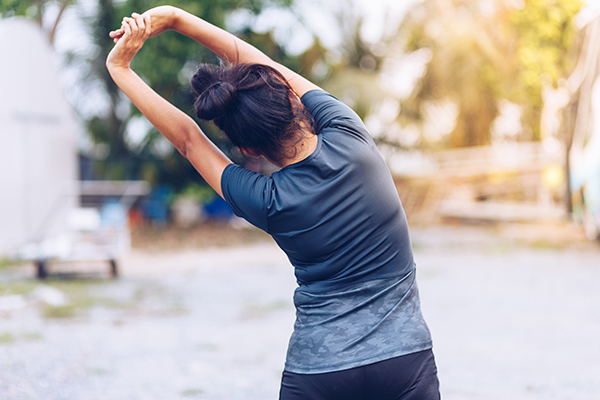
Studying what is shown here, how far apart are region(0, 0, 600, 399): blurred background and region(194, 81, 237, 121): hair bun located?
9.43 feet

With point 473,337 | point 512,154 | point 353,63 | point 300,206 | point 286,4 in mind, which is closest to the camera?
point 300,206

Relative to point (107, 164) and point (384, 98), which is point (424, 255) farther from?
point (107, 164)

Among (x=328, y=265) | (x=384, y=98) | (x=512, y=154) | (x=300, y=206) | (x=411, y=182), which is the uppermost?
(x=300, y=206)

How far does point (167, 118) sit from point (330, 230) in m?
0.56

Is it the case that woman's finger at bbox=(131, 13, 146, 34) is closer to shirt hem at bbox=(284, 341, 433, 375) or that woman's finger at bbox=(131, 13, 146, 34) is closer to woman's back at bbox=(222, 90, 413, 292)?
woman's back at bbox=(222, 90, 413, 292)

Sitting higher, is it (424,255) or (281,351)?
(281,351)

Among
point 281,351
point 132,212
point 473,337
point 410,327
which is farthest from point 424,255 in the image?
point 410,327

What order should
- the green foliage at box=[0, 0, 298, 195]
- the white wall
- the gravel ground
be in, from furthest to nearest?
the green foliage at box=[0, 0, 298, 195]
the white wall
the gravel ground

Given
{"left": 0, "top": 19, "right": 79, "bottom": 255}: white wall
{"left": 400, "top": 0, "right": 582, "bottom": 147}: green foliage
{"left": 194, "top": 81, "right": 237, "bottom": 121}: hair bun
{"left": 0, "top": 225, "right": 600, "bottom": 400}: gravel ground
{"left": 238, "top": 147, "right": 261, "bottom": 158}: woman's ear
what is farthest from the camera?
{"left": 400, "top": 0, "right": 582, "bottom": 147}: green foliage

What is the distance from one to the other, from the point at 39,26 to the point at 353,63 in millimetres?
10015

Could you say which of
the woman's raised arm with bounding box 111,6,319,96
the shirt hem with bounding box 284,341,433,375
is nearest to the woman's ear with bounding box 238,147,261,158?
the woman's raised arm with bounding box 111,6,319,96

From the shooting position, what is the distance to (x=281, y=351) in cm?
499

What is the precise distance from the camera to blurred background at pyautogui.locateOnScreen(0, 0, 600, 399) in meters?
7.91

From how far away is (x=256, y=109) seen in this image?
149cm
